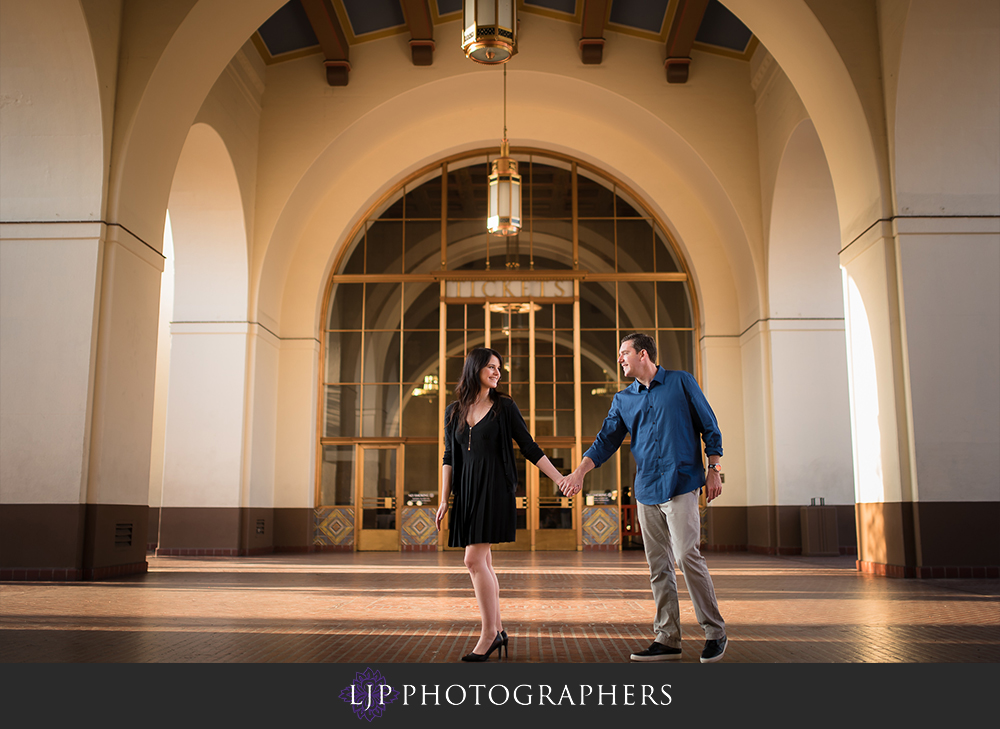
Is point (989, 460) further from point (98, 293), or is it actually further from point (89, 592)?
point (98, 293)

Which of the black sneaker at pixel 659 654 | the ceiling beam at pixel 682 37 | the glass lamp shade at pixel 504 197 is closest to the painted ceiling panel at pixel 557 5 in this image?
the ceiling beam at pixel 682 37

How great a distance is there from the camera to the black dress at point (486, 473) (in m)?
3.78

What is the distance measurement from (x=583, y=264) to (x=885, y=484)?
8341 mm

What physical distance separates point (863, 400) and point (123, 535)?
8551 mm

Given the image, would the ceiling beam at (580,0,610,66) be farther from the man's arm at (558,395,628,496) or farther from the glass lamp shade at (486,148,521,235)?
the man's arm at (558,395,628,496)

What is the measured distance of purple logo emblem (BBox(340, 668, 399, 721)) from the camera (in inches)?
115

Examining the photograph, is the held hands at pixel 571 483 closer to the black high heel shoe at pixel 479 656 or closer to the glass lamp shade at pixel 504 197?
the black high heel shoe at pixel 479 656

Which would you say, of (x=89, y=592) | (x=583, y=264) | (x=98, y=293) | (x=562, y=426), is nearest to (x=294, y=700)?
(x=89, y=592)

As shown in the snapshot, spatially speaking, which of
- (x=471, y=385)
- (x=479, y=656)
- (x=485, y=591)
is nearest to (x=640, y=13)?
→ (x=471, y=385)

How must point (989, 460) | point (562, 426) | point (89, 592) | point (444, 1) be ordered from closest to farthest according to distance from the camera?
point (89, 592)
point (989, 460)
point (444, 1)
point (562, 426)

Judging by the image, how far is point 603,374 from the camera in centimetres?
1551

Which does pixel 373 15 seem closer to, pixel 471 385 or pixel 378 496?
pixel 378 496

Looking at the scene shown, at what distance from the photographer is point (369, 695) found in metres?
3.04

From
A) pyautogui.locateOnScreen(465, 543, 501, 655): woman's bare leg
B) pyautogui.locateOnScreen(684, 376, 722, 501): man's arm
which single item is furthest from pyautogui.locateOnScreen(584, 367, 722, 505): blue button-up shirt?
pyautogui.locateOnScreen(465, 543, 501, 655): woman's bare leg
